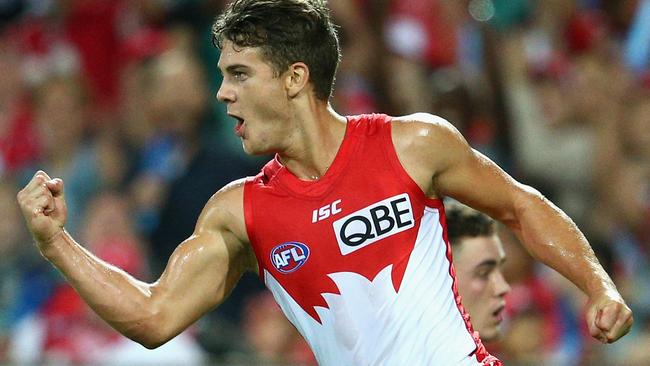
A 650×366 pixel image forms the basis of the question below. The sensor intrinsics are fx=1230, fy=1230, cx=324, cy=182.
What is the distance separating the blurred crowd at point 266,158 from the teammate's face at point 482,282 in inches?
59.9

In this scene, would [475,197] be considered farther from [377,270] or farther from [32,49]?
[32,49]

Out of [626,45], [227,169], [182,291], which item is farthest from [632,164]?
[182,291]

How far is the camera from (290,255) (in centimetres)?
430

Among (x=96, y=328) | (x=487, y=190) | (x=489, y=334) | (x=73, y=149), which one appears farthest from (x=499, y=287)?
(x=73, y=149)

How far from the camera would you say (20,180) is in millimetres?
8953

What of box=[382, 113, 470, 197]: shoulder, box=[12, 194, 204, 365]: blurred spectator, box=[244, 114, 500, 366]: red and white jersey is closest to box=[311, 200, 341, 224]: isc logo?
box=[244, 114, 500, 366]: red and white jersey

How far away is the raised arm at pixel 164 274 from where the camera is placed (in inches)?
161

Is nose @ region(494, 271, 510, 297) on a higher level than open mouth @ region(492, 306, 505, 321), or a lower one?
higher

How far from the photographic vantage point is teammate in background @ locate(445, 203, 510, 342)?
539cm

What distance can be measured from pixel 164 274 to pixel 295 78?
33.1 inches

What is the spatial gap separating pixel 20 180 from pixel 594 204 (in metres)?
4.10

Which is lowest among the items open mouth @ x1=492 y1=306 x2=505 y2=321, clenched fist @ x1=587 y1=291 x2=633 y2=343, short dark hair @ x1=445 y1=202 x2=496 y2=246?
open mouth @ x1=492 y1=306 x2=505 y2=321

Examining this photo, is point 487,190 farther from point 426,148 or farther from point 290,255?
point 290,255

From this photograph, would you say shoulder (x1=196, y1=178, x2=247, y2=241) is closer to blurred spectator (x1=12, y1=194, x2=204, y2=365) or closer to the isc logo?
the isc logo
